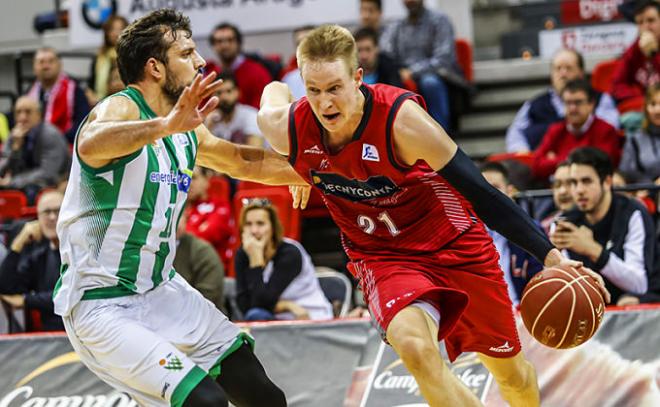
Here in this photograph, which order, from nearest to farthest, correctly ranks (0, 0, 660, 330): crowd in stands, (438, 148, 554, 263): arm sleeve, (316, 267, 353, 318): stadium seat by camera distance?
(438, 148, 554, 263): arm sleeve < (0, 0, 660, 330): crowd in stands < (316, 267, 353, 318): stadium seat

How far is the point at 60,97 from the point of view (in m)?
11.3

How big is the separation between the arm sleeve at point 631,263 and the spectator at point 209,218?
3.37 meters

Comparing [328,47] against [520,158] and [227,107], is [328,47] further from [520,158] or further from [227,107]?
[227,107]

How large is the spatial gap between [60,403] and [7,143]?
487 cm

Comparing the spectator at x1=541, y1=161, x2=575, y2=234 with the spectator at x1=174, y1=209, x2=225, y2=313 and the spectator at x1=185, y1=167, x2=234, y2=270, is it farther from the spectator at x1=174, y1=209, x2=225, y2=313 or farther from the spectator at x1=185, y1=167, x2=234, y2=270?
the spectator at x1=185, y1=167, x2=234, y2=270

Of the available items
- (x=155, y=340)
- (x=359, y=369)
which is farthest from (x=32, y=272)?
(x=155, y=340)

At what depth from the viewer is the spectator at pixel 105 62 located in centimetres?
1134

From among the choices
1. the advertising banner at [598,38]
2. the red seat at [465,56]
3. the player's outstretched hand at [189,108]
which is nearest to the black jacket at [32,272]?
the player's outstretched hand at [189,108]

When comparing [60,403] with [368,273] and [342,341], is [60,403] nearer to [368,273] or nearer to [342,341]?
[342,341]

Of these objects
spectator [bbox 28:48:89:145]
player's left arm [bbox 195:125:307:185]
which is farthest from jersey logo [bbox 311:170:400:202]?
spectator [bbox 28:48:89:145]

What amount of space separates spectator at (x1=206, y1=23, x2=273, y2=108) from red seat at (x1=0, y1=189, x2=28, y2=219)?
244 cm

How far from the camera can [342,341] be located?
22.0 ft

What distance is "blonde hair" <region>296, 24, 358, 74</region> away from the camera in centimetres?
464

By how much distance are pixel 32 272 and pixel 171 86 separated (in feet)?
Result: 11.8
